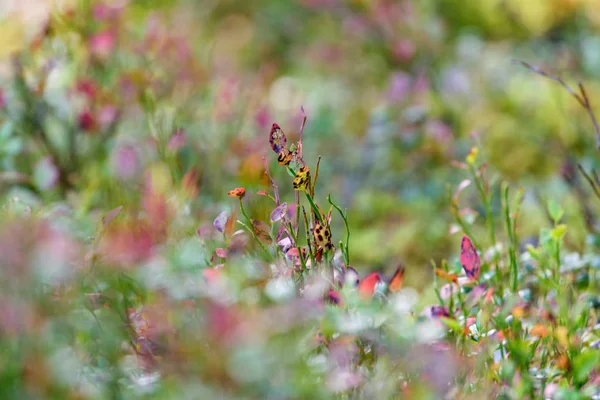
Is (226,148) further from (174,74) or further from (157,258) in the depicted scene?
(157,258)

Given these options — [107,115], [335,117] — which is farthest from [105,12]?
[335,117]

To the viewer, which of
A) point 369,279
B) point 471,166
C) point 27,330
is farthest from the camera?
point 471,166

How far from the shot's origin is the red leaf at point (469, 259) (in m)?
1.33

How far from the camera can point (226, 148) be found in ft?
9.31

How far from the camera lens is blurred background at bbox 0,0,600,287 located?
2492 mm

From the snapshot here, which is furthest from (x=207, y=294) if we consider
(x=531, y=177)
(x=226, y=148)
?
(x=531, y=177)

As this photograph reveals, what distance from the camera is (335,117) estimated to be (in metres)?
3.61

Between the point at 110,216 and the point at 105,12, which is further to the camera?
the point at 105,12

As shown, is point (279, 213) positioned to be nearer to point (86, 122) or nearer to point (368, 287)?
point (368, 287)

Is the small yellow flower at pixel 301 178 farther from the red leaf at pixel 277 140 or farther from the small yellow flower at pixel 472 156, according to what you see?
the small yellow flower at pixel 472 156

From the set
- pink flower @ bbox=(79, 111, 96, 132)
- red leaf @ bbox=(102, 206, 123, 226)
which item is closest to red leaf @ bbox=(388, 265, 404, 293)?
red leaf @ bbox=(102, 206, 123, 226)

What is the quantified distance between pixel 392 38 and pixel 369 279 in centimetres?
319

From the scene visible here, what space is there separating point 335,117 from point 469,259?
2.34 metres

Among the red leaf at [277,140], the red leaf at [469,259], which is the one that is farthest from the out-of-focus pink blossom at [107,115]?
the red leaf at [469,259]
